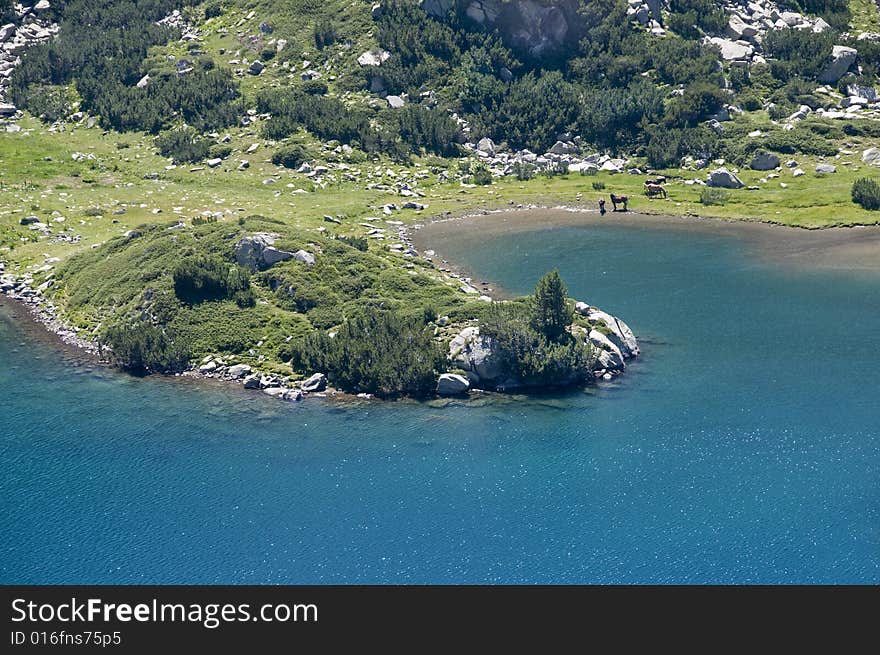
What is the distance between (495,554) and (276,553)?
35.5ft

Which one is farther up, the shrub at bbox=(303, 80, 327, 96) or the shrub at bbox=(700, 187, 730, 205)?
the shrub at bbox=(303, 80, 327, 96)

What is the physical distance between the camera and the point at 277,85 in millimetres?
135500

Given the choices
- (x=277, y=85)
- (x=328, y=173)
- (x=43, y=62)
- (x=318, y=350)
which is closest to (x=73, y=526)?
(x=318, y=350)

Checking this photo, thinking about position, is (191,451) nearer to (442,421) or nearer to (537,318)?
(442,421)

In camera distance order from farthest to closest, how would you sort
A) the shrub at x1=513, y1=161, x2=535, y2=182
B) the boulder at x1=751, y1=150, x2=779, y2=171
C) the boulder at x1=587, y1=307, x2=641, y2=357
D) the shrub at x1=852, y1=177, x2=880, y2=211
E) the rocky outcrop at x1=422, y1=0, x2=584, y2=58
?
the rocky outcrop at x1=422, y1=0, x2=584, y2=58, the shrub at x1=513, y1=161, x2=535, y2=182, the boulder at x1=751, y1=150, x2=779, y2=171, the shrub at x1=852, y1=177, x2=880, y2=211, the boulder at x1=587, y1=307, x2=641, y2=357

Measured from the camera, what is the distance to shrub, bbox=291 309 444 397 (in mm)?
62156

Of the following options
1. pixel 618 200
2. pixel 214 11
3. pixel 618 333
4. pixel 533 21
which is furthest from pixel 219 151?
pixel 618 333

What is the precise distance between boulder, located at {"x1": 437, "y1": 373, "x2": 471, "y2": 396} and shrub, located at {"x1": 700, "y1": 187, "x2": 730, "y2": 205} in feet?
190

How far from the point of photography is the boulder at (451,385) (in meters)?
61.9

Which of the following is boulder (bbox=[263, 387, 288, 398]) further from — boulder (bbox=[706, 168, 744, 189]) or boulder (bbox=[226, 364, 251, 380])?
boulder (bbox=[706, 168, 744, 189])

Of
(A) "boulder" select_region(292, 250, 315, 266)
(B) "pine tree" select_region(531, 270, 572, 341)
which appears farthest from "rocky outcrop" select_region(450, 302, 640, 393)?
(A) "boulder" select_region(292, 250, 315, 266)

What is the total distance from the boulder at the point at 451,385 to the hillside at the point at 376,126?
42.2ft

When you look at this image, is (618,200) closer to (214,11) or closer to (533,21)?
(533,21)

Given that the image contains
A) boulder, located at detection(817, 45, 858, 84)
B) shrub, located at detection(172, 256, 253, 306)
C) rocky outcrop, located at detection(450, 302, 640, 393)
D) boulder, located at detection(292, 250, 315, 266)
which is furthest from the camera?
boulder, located at detection(817, 45, 858, 84)
